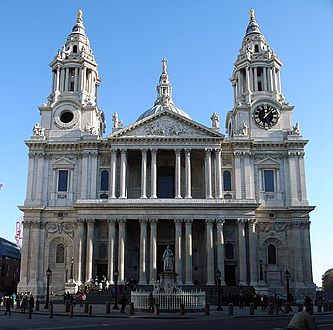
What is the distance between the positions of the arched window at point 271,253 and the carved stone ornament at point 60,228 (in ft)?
75.6

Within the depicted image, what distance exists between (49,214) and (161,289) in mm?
26747

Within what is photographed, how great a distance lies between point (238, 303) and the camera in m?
46.3

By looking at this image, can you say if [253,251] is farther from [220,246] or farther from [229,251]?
[220,246]

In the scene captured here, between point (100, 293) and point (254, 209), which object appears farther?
point (254, 209)

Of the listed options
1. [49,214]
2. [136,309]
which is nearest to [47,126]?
[49,214]

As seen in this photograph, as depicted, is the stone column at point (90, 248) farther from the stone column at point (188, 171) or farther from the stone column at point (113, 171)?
the stone column at point (188, 171)

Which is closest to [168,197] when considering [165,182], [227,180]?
[165,182]

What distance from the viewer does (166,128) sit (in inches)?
2339

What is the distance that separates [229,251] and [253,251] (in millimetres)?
3149

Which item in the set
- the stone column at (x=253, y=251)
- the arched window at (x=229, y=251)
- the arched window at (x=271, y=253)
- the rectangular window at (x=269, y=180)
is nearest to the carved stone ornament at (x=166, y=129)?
the rectangular window at (x=269, y=180)

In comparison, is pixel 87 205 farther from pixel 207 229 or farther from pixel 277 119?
pixel 277 119

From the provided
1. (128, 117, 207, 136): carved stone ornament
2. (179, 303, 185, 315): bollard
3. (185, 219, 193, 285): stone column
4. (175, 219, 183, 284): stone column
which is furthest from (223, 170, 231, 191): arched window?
(179, 303, 185, 315): bollard

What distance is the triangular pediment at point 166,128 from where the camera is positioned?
58.9 m

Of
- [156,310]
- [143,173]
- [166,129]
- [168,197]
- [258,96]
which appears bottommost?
[156,310]
